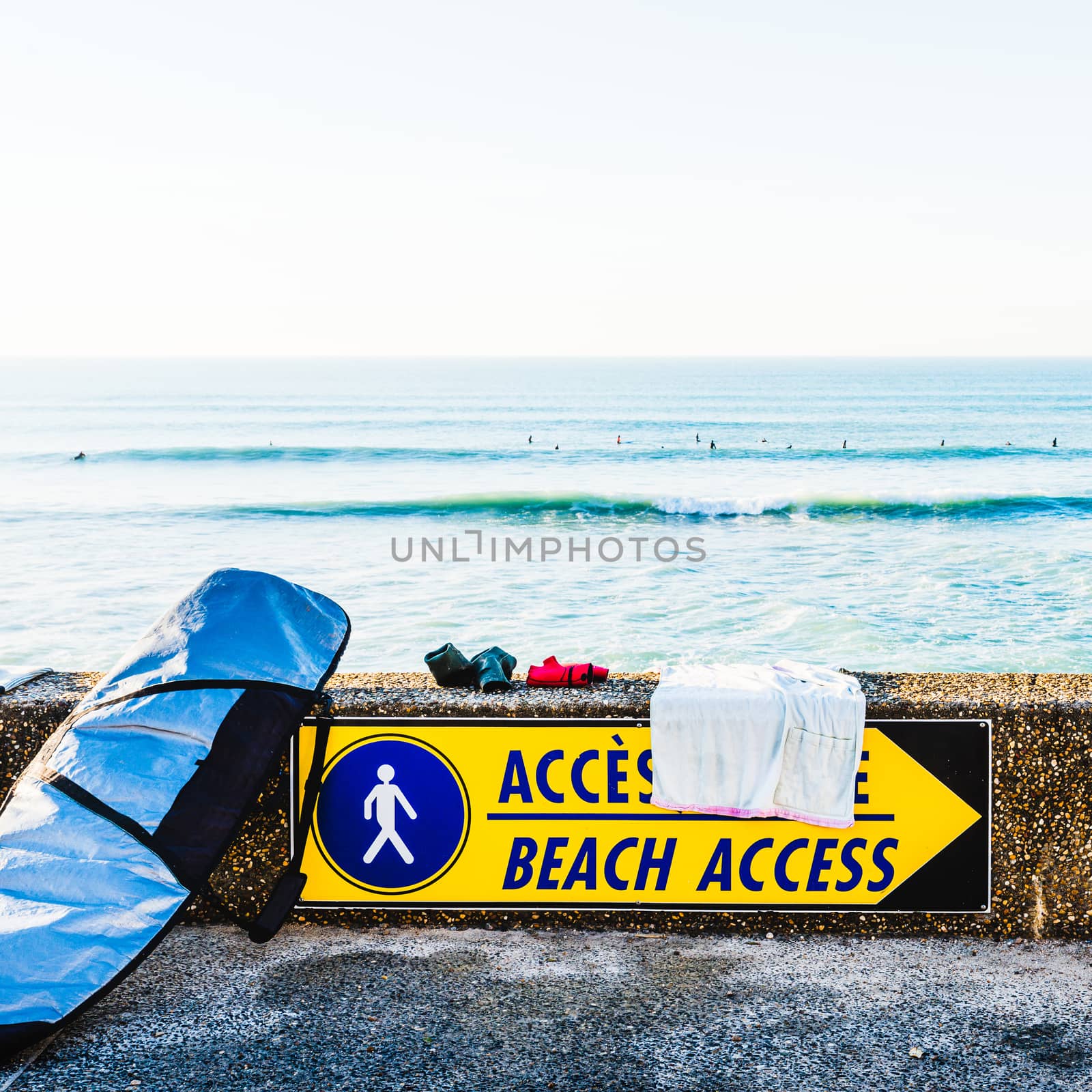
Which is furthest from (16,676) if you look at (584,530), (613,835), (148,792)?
(584,530)

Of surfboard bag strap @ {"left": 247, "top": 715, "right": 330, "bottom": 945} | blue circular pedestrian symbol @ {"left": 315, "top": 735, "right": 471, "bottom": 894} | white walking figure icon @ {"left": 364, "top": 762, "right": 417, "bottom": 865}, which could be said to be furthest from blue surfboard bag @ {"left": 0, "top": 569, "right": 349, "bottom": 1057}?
white walking figure icon @ {"left": 364, "top": 762, "right": 417, "bottom": 865}

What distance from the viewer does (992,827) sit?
12.2 ft

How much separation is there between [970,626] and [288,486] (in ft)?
84.1

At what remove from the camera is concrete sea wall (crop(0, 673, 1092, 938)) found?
12.1 ft

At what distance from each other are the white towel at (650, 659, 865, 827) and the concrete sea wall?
0.14 meters

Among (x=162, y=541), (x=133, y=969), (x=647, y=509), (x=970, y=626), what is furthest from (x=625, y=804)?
(x=647, y=509)

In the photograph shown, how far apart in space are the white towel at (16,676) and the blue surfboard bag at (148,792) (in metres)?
0.61

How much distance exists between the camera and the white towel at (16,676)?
396cm

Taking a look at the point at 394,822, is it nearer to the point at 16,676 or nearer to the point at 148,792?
the point at 148,792

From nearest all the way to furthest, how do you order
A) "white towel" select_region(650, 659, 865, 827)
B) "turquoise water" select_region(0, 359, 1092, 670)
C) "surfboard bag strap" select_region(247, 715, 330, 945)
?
1. "surfboard bag strap" select_region(247, 715, 330, 945)
2. "white towel" select_region(650, 659, 865, 827)
3. "turquoise water" select_region(0, 359, 1092, 670)

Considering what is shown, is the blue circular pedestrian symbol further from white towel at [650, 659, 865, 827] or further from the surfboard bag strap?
white towel at [650, 659, 865, 827]

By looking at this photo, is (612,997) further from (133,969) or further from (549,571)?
(549,571)

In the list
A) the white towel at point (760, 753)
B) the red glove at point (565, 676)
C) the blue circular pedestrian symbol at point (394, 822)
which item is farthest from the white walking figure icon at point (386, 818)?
the white towel at point (760, 753)

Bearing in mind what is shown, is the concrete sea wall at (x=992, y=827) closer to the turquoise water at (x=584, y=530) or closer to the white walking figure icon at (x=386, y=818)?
the white walking figure icon at (x=386, y=818)
